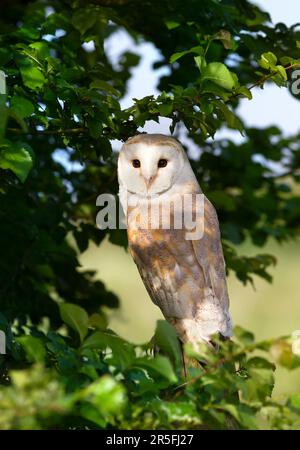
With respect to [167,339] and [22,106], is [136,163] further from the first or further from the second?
[167,339]

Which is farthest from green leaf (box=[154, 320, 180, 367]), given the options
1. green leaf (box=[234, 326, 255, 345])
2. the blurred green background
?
the blurred green background

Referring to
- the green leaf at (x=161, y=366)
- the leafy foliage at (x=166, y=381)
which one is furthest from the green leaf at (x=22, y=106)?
the green leaf at (x=161, y=366)

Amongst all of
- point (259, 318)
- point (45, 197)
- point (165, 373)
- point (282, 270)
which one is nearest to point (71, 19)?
point (45, 197)

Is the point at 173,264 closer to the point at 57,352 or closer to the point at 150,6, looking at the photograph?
the point at 57,352

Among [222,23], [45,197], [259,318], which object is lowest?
[259,318]

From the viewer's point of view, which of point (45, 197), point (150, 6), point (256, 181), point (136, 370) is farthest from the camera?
point (256, 181)

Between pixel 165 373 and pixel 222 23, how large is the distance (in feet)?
5.18

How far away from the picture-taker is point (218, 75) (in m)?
2.22

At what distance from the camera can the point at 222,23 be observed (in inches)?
110

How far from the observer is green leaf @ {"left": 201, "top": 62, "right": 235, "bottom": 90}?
7.23ft

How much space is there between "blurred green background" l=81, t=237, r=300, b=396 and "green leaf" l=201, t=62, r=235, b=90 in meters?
5.73

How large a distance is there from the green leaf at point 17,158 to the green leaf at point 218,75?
0.56m

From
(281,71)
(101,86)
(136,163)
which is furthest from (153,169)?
(281,71)

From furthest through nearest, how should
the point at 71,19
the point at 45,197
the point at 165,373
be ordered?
the point at 45,197, the point at 71,19, the point at 165,373
